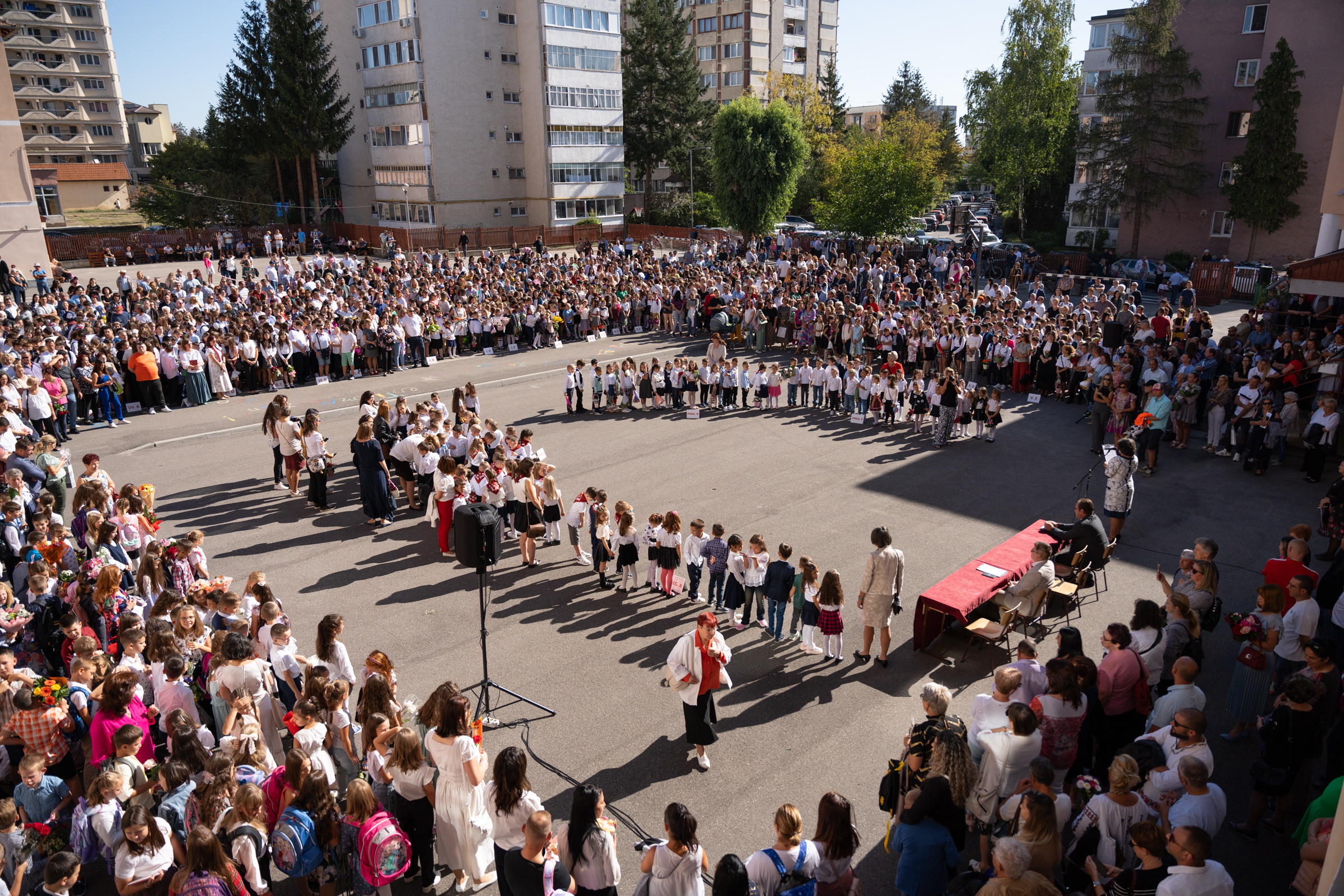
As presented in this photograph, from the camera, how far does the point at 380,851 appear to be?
5.40 meters

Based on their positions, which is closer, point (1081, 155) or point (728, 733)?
point (728, 733)

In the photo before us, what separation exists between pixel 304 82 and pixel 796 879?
55198mm

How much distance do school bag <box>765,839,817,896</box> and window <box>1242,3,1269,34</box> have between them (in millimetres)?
46472

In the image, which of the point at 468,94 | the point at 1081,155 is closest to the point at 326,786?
the point at 1081,155

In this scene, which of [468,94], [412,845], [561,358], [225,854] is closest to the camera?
[225,854]

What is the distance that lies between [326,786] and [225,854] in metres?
0.68

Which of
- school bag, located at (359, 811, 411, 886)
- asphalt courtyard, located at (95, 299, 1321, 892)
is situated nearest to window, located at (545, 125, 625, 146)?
asphalt courtyard, located at (95, 299, 1321, 892)

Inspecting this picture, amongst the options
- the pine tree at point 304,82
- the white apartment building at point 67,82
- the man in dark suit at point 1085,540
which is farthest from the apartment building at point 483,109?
the man in dark suit at point 1085,540

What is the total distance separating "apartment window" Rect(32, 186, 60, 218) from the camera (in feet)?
195

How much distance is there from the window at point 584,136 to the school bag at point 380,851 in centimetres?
5120

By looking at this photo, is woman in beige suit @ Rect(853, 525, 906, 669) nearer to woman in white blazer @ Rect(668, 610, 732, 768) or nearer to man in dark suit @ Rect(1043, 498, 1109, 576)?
woman in white blazer @ Rect(668, 610, 732, 768)

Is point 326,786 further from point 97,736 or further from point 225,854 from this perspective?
point 97,736

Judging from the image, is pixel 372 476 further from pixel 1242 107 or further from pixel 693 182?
pixel 693 182

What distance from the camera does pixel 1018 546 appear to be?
10.6 metres
